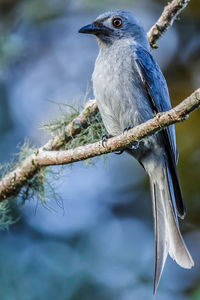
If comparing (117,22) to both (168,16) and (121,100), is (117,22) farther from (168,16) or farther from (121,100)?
(121,100)

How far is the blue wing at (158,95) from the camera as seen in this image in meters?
3.08

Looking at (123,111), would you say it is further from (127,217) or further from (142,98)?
(127,217)

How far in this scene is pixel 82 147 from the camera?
248cm

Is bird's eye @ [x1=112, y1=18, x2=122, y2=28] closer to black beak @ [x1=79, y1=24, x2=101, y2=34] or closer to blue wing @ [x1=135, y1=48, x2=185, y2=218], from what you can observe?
black beak @ [x1=79, y1=24, x2=101, y2=34]

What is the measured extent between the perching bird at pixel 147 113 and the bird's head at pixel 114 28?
76 mm

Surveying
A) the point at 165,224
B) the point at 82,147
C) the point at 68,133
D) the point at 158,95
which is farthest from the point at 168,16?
the point at 165,224

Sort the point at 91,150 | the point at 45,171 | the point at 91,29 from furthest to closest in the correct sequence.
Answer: the point at 91,29 < the point at 45,171 < the point at 91,150

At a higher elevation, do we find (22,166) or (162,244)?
(22,166)

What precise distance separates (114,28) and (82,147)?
4.38 ft

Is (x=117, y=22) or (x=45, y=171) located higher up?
(x=117, y=22)

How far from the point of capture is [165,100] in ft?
10.4

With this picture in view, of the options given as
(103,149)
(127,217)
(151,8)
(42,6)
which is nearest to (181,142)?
(127,217)

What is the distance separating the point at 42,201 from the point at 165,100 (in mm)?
1022

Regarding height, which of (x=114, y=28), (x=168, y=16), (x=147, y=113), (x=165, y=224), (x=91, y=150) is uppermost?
(x=114, y=28)
